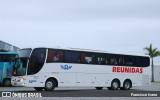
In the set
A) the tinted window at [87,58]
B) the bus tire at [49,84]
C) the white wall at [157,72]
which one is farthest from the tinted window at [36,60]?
the white wall at [157,72]

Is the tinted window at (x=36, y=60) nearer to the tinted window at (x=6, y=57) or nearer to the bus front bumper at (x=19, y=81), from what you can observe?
the bus front bumper at (x=19, y=81)

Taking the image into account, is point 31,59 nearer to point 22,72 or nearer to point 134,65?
point 22,72

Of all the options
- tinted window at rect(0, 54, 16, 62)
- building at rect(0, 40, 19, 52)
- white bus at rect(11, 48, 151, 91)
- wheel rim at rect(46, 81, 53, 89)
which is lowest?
wheel rim at rect(46, 81, 53, 89)

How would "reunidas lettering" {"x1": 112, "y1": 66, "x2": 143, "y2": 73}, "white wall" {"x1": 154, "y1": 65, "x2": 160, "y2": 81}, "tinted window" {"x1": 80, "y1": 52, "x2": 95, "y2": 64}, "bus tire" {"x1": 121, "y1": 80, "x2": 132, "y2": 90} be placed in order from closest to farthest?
1. "tinted window" {"x1": 80, "y1": 52, "x2": 95, "y2": 64}
2. "reunidas lettering" {"x1": 112, "y1": 66, "x2": 143, "y2": 73}
3. "bus tire" {"x1": 121, "y1": 80, "x2": 132, "y2": 90}
4. "white wall" {"x1": 154, "y1": 65, "x2": 160, "y2": 81}

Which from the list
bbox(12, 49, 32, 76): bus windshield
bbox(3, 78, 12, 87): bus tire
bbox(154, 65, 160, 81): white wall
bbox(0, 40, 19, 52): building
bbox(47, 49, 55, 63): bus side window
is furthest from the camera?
bbox(154, 65, 160, 81): white wall

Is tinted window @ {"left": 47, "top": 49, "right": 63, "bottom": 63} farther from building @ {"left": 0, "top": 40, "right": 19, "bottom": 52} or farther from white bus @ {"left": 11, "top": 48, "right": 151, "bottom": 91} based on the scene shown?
building @ {"left": 0, "top": 40, "right": 19, "bottom": 52}

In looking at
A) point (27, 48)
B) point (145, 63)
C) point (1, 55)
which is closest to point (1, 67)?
point (1, 55)

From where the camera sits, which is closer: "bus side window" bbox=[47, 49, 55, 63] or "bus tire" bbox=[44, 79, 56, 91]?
"bus tire" bbox=[44, 79, 56, 91]

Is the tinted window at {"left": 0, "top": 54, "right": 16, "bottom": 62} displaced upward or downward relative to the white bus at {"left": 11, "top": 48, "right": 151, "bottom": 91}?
upward

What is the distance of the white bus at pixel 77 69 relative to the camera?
26.0 metres

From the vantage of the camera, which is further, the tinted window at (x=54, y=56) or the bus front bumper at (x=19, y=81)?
the tinted window at (x=54, y=56)

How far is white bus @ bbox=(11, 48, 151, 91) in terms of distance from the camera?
25969 millimetres

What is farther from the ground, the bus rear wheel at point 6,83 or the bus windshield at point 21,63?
the bus windshield at point 21,63

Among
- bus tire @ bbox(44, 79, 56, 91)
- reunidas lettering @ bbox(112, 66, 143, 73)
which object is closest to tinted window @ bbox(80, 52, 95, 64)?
reunidas lettering @ bbox(112, 66, 143, 73)
